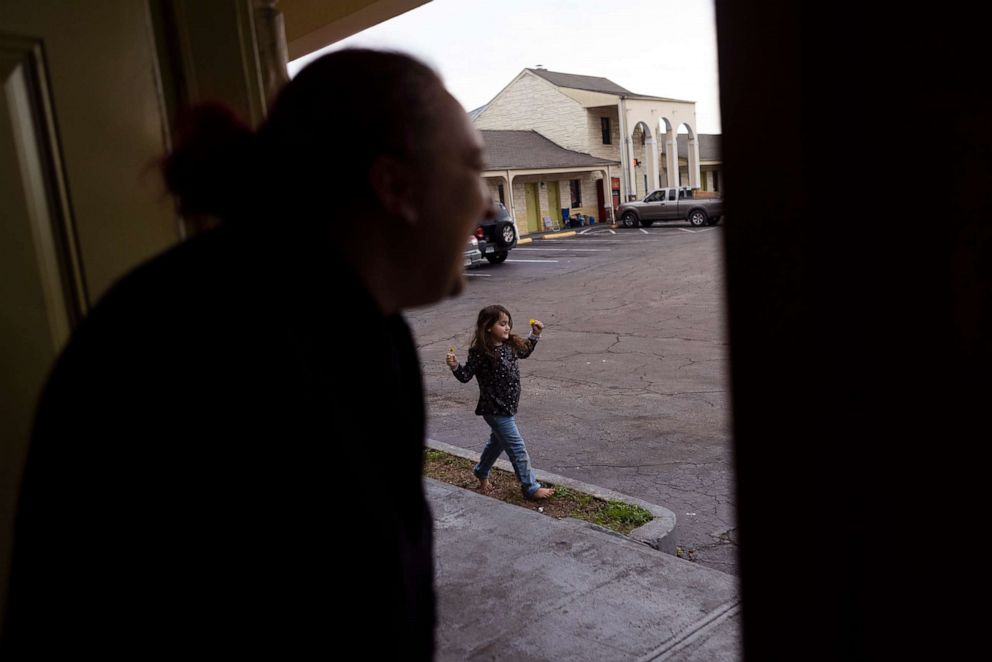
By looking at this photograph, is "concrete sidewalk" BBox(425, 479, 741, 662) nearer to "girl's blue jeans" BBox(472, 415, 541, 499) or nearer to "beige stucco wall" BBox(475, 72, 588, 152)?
"girl's blue jeans" BBox(472, 415, 541, 499)

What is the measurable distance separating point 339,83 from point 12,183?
71cm

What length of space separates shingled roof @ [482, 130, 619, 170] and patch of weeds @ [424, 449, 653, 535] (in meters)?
23.9

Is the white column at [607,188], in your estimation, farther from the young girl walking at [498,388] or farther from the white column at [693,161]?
the young girl walking at [498,388]

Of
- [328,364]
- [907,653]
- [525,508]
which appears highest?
[328,364]

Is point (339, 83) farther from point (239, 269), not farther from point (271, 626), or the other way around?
point (271, 626)

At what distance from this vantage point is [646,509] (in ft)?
16.8

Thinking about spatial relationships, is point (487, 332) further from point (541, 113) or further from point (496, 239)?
point (541, 113)

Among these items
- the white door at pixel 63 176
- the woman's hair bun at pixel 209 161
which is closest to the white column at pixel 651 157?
the white door at pixel 63 176

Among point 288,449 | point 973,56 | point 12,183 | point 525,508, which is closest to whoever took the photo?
point 288,449

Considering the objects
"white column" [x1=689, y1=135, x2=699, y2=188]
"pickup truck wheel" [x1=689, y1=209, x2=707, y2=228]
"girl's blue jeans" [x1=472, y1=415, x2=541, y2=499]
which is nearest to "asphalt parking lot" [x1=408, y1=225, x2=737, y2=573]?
"girl's blue jeans" [x1=472, y1=415, x2=541, y2=499]

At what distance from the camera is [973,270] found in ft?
3.35

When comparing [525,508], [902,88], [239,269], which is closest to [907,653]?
[902,88]

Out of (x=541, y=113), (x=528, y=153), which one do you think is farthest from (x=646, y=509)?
(x=541, y=113)

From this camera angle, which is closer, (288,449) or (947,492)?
(288,449)
